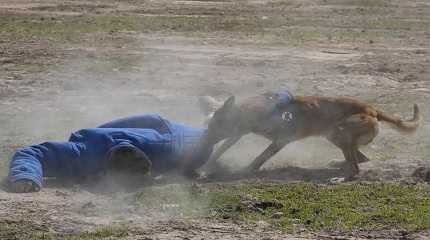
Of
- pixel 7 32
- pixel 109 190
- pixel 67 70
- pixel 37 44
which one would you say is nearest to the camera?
pixel 109 190

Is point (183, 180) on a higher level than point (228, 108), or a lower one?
lower

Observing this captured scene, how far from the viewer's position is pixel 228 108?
29.2ft

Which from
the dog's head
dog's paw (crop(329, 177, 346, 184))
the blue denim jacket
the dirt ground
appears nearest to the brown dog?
the dog's head

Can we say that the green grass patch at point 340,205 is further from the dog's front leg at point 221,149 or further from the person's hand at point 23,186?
the person's hand at point 23,186

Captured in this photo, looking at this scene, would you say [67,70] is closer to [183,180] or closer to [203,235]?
[183,180]

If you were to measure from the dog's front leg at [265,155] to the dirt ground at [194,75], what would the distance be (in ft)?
0.49

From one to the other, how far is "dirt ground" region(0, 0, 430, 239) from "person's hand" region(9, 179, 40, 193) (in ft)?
0.33

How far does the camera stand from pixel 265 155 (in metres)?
9.17

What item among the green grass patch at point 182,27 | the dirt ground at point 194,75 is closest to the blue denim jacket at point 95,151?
the dirt ground at point 194,75

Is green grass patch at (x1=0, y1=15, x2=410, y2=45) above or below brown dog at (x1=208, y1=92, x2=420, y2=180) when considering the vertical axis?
below

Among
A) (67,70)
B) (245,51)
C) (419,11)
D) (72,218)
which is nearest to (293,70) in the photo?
(245,51)

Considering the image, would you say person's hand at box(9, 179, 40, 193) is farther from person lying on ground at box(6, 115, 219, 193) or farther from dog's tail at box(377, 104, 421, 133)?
dog's tail at box(377, 104, 421, 133)

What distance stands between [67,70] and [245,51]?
3.68m

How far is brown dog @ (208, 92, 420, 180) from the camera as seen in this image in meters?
8.98
